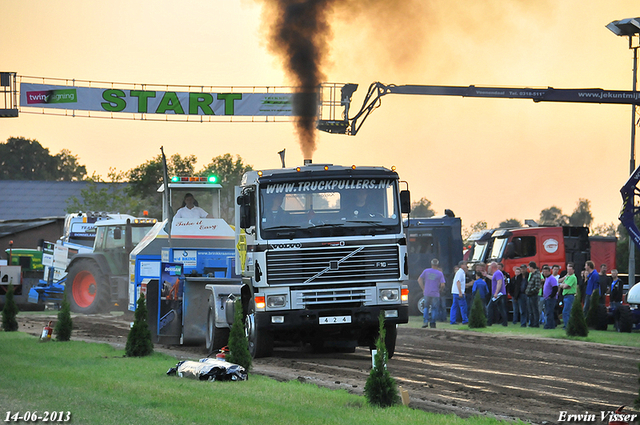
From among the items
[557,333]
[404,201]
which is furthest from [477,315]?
[404,201]

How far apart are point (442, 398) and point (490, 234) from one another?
22512 millimetres

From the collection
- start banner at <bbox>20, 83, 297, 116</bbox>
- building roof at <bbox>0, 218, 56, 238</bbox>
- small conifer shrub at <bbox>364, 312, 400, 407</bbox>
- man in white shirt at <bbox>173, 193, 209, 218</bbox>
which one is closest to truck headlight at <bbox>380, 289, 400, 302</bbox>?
small conifer shrub at <bbox>364, 312, 400, 407</bbox>

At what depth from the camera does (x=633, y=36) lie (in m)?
34.8

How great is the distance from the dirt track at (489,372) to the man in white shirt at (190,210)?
2801mm

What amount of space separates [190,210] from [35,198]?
206ft

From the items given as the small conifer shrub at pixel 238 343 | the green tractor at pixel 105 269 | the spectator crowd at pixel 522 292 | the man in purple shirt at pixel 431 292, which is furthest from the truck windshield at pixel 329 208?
the green tractor at pixel 105 269

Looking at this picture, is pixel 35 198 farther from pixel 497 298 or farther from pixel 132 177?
pixel 497 298

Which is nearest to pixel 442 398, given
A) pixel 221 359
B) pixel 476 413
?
pixel 476 413

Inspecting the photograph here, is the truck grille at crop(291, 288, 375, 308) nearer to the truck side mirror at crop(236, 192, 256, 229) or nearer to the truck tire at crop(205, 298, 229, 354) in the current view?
the truck side mirror at crop(236, 192, 256, 229)

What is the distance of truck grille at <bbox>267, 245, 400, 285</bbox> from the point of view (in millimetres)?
13742

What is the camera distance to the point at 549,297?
2292 cm

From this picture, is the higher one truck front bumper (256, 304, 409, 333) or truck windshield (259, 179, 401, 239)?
truck windshield (259, 179, 401, 239)

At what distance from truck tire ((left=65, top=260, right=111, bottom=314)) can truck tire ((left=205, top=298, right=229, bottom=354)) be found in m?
12.7

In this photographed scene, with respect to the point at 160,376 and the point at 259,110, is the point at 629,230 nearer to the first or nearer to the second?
the point at 259,110
